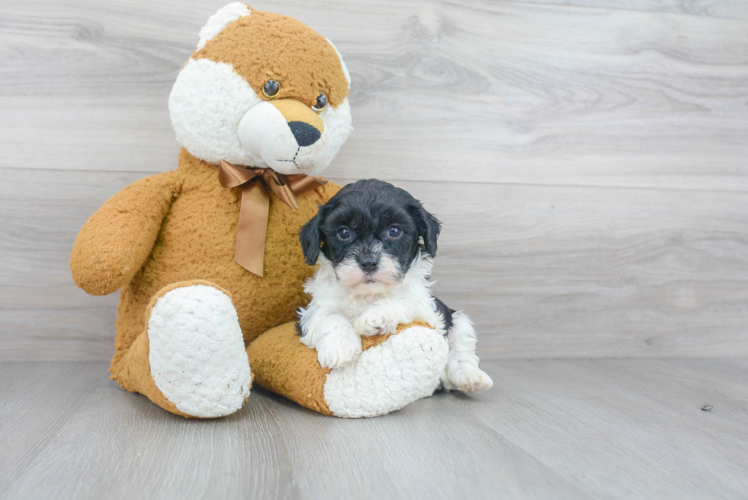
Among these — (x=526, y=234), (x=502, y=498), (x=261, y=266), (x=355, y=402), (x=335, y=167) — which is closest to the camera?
(x=502, y=498)

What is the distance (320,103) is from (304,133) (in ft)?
0.43

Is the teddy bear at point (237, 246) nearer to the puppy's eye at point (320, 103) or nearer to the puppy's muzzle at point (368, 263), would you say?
the puppy's eye at point (320, 103)

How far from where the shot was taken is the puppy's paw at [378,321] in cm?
118

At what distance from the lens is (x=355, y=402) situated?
1164 millimetres

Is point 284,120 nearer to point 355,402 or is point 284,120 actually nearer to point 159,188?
point 159,188

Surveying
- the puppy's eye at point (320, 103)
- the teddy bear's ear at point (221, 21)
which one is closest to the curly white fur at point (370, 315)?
the puppy's eye at point (320, 103)

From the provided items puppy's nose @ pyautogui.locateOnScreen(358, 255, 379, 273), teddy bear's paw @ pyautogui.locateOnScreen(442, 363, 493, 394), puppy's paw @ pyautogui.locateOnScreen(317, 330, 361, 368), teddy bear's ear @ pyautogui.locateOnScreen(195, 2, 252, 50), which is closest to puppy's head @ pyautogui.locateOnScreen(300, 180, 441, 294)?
puppy's nose @ pyautogui.locateOnScreen(358, 255, 379, 273)

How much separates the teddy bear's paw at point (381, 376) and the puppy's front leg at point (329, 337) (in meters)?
0.03

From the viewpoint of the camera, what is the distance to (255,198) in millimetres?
1351

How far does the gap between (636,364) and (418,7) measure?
1382mm

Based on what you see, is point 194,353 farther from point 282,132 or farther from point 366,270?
point 282,132

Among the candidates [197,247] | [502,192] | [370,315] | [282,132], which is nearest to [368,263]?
[370,315]

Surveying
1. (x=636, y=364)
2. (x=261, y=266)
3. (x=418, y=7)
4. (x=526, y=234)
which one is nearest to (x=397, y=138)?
(x=418, y=7)

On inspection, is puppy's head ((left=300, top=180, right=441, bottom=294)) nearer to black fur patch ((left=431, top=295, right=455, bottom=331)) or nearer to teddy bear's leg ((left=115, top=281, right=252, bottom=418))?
black fur patch ((left=431, top=295, right=455, bottom=331))
